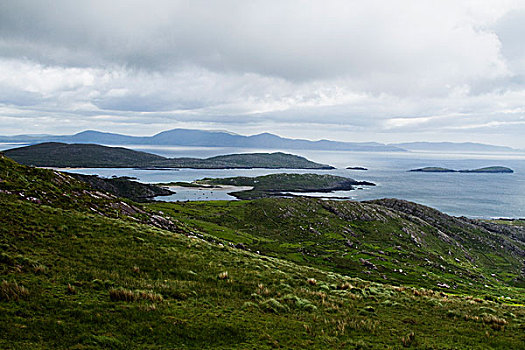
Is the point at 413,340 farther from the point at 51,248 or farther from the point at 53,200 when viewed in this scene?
the point at 53,200

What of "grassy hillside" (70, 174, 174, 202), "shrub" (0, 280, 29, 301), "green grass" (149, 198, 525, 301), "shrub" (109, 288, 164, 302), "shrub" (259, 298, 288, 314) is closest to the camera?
"shrub" (0, 280, 29, 301)

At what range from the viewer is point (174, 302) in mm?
15633

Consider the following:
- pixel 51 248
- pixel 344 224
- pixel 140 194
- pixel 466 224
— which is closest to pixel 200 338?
pixel 51 248

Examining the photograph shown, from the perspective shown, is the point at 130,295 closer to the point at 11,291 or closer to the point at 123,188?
the point at 11,291

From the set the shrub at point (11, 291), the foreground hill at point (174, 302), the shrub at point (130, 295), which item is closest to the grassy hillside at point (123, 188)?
the foreground hill at point (174, 302)

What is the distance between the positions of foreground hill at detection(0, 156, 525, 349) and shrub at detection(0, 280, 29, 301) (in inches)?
1.7

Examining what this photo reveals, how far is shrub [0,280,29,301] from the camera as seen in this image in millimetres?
12664

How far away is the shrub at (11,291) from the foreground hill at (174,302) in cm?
4

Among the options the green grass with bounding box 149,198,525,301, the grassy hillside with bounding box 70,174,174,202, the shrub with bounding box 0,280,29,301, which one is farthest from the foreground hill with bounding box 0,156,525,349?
the grassy hillside with bounding box 70,174,174,202

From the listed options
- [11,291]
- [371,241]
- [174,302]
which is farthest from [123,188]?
[11,291]

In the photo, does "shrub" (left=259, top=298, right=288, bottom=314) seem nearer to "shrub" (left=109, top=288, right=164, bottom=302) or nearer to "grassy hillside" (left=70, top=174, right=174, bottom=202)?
"shrub" (left=109, top=288, right=164, bottom=302)

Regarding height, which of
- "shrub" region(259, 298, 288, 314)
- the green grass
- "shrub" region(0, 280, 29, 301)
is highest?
"shrub" region(0, 280, 29, 301)

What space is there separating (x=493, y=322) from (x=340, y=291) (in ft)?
29.9

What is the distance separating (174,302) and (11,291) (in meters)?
6.59
